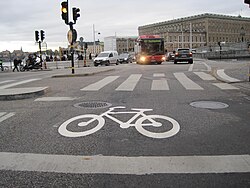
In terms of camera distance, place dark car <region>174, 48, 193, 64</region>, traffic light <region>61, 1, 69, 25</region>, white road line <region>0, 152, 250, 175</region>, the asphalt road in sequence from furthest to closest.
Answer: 1. dark car <region>174, 48, 193, 64</region>
2. traffic light <region>61, 1, 69, 25</region>
3. white road line <region>0, 152, 250, 175</region>
4. the asphalt road

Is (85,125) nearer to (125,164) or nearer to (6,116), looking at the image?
(125,164)

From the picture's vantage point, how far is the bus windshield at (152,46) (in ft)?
98.8

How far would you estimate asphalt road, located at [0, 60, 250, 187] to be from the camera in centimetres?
322

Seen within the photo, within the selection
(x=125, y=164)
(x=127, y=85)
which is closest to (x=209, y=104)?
(x=125, y=164)

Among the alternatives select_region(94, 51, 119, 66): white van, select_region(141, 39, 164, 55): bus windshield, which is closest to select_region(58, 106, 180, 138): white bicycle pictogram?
select_region(141, 39, 164, 55): bus windshield

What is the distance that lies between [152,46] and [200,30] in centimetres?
10735

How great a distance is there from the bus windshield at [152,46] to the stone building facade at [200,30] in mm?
88339

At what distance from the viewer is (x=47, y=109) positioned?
6.85m

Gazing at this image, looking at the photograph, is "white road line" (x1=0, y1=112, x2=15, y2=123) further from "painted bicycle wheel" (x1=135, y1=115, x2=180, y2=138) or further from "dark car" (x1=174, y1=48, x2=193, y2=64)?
"dark car" (x1=174, y1=48, x2=193, y2=64)

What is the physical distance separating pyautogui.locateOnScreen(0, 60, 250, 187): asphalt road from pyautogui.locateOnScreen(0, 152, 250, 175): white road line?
0.5 inches

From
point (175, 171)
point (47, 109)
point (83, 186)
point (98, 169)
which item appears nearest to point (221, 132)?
point (175, 171)

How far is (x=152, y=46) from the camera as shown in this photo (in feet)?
98.9

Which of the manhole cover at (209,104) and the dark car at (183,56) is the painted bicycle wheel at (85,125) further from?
the dark car at (183,56)

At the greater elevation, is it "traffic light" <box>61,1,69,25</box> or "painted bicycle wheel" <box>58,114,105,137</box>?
"traffic light" <box>61,1,69,25</box>
